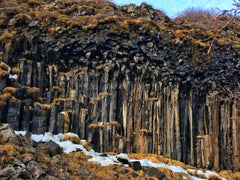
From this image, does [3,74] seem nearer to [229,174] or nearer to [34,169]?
[34,169]

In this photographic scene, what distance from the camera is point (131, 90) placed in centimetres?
2016

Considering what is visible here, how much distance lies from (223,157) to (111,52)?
45.2 ft

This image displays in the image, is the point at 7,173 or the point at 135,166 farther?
the point at 135,166

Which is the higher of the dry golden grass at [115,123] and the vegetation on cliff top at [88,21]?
the vegetation on cliff top at [88,21]

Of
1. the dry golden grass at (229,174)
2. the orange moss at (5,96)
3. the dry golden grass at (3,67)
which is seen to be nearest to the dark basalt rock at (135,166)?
the dry golden grass at (229,174)

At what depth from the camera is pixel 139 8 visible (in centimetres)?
2588

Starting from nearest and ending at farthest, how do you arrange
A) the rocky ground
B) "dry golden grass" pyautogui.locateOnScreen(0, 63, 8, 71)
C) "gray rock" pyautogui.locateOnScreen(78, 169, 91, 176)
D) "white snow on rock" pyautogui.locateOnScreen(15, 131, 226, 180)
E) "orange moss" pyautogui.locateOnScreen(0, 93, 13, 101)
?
the rocky ground, "gray rock" pyautogui.locateOnScreen(78, 169, 91, 176), "white snow on rock" pyautogui.locateOnScreen(15, 131, 226, 180), "orange moss" pyautogui.locateOnScreen(0, 93, 13, 101), "dry golden grass" pyautogui.locateOnScreen(0, 63, 8, 71)

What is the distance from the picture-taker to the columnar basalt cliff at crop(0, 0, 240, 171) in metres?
18.1

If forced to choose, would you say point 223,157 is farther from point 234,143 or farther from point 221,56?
point 221,56

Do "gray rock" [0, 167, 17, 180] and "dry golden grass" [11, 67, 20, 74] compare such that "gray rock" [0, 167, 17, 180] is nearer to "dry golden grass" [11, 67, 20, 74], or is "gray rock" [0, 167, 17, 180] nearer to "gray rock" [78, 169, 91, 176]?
"gray rock" [78, 169, 91, 176]

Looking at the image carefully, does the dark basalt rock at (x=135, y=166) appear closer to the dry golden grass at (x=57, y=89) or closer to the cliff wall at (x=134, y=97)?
the cliff wall at (x=134, y=97)

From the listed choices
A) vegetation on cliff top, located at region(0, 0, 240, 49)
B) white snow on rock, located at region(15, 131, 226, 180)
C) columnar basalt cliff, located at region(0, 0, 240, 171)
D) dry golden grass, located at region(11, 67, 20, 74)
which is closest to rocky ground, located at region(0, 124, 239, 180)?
white snow on rock, located at region(15, 131, 226, 180)

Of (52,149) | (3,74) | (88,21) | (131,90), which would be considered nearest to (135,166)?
(52,149)

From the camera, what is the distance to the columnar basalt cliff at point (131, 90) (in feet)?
59.3
